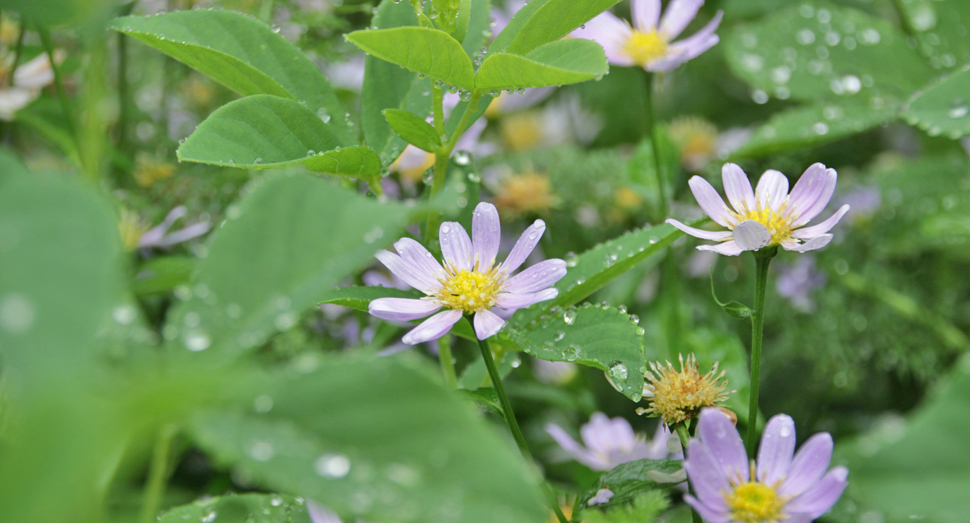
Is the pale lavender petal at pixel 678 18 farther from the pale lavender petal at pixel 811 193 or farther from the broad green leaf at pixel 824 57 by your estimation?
the pale lavender petal at pixel 811 193

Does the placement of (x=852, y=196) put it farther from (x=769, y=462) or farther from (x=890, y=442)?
(x=890, y=442)

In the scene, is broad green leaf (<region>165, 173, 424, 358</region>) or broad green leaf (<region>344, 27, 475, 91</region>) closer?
broad green leaf (<region>165, 173, 424, 358</region>)

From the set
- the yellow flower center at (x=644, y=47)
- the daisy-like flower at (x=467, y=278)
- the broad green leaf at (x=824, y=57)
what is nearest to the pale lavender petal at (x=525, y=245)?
the daisy-like flower at (x=467, y=278)

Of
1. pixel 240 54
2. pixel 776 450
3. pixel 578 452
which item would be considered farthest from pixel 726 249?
pixel 240 54

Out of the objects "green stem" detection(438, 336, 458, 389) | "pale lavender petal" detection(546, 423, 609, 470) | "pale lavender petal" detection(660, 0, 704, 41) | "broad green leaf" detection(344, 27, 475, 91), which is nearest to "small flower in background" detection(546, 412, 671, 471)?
"pale lavender petal" detection(546, 423, 609, 470)

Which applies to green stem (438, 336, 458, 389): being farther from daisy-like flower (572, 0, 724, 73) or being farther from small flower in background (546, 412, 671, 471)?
daisy-like flower (572, 0, 724, 73)

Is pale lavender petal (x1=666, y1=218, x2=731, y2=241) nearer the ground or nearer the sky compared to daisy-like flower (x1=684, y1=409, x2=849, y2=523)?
nearer the sky
